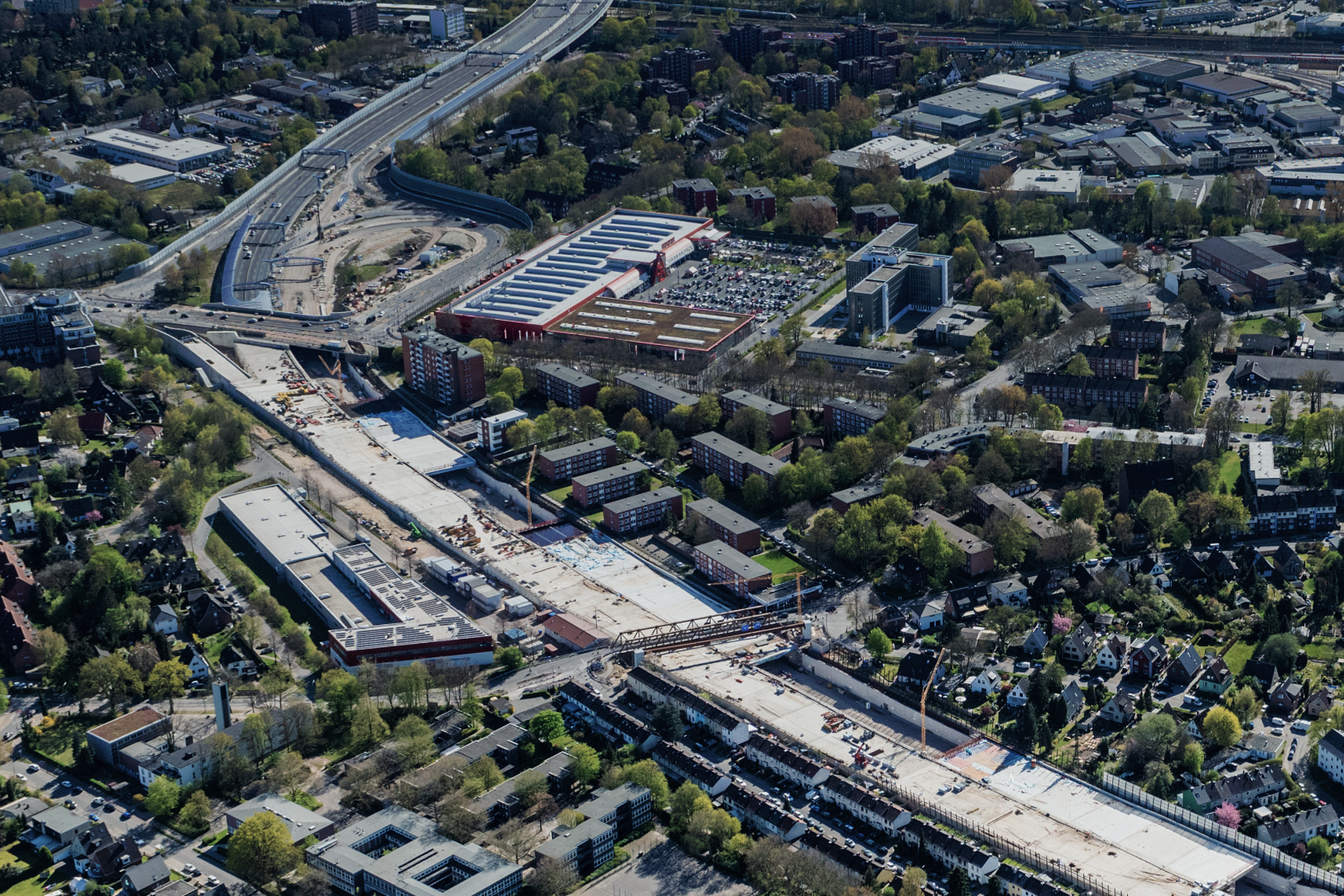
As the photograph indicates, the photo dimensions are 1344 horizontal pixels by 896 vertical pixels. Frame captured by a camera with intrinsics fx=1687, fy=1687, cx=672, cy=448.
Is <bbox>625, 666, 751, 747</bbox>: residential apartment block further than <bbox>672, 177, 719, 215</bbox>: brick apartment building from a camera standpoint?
No

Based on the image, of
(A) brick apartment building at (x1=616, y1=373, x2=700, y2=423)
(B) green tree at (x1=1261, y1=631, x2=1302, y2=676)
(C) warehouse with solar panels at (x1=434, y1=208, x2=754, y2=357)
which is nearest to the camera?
(B) green tree at (x1=1261, y1=631, x2=1302, y2=676)

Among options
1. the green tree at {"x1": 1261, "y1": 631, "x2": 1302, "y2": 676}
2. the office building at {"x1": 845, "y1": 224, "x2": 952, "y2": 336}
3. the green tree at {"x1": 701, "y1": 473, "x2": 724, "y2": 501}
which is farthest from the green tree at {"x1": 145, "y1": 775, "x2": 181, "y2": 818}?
the office building at {"x1": 845, "y1": 224, "x2": 952, "y2": 336}

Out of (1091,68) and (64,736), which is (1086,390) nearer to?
(64,736)

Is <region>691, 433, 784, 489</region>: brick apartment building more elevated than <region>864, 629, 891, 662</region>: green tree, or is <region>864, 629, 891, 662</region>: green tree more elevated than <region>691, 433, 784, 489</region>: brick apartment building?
<region>691, 433, 784, 489</region>: brick apartment building

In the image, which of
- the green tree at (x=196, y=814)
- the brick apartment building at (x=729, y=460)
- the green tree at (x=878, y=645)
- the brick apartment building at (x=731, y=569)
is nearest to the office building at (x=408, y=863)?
the green tree at (x=196, y=814)

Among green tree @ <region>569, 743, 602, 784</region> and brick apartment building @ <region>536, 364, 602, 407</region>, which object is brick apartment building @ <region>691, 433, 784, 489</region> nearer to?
brick apartment building @ <region>536, 364, 602, 407</region>

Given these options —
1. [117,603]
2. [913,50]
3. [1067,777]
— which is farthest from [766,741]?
[913,50]

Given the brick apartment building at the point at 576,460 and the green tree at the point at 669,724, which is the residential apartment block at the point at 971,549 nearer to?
the green tree at the point at 669,724
